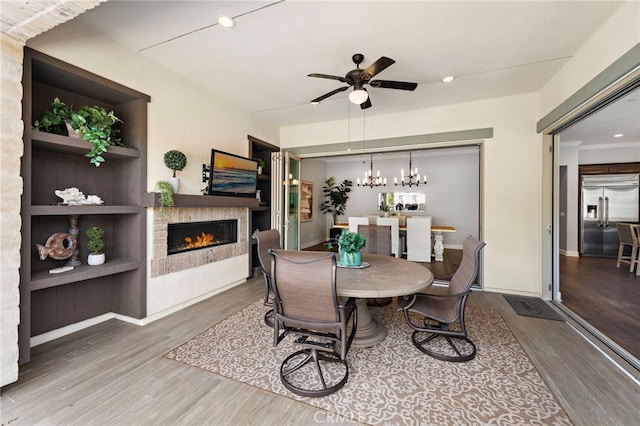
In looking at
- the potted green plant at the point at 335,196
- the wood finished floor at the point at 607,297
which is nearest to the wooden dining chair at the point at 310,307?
the wood finished floor at the point at 607,297

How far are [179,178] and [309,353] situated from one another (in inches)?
99.9

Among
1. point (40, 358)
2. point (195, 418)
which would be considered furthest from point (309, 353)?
point (40, 358)

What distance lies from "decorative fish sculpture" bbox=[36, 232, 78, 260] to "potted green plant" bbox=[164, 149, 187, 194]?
3.38ft

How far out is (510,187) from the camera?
12.5 ft

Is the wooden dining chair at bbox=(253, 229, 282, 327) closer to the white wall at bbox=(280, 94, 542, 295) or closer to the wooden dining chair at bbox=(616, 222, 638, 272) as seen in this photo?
the white wall at bbox=(280, 94, 542, 295)

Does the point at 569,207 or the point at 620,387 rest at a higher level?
the point at 569,207

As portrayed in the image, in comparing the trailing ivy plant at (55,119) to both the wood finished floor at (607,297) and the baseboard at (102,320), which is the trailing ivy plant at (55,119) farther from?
the wood finished floor at (607,297)

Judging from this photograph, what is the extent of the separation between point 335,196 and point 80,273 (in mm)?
7129

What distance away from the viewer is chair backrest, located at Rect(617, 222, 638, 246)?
4.54m

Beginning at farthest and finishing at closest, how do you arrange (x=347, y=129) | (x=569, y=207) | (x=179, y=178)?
(x=569, y=207) < (x=347, y=129) < (x=179, y=178)

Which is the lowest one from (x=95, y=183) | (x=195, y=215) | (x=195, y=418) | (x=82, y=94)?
(x=195, y=418)

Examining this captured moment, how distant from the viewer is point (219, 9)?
2.10m

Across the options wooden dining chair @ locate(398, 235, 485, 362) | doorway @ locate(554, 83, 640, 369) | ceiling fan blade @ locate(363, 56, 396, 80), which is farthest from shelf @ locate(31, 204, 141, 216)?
doorway @ locate(554, 83, 640, 369)

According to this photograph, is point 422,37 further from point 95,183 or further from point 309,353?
point 95,183
